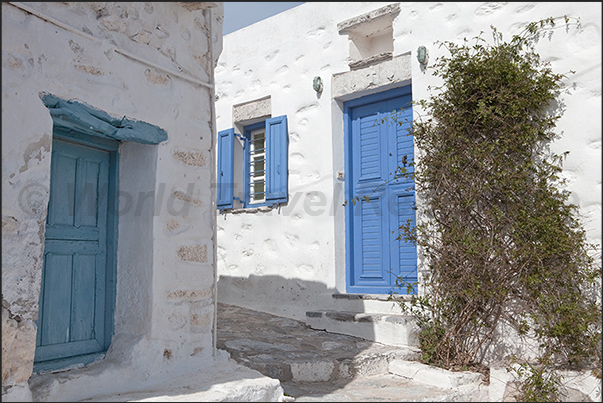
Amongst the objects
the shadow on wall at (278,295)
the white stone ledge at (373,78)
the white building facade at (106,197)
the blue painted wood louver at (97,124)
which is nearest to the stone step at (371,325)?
the shadow on wall at (278,295)

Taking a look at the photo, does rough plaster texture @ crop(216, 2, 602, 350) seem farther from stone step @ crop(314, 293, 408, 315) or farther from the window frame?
the window frame

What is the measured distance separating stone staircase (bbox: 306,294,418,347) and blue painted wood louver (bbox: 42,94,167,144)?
8.73ft

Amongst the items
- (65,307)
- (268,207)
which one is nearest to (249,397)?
(65,307)

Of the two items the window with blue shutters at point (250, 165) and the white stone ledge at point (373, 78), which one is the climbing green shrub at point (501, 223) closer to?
the white stone ledge at point (373, 78)

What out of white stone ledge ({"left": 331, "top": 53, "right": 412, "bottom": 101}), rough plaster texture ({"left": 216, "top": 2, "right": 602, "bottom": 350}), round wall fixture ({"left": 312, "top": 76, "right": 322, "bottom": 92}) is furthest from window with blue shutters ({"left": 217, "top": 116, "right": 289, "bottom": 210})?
white stone ledge ({"left": 331, "top": 53, "right": 412, "bottom": 101})

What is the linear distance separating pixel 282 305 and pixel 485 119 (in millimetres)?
3003

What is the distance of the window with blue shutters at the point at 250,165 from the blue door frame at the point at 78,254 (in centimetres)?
298

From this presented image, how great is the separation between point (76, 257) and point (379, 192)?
A: 3321 millimetres

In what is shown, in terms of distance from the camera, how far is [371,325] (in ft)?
Result: 16.7

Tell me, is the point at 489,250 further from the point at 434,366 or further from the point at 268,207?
the point at 268,207

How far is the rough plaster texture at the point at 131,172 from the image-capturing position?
2748 millimetres

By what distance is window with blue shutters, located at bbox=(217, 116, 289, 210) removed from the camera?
6.49 m

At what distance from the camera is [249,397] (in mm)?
3193

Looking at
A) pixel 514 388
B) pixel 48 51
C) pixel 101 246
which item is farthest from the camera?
pixel 514 388
